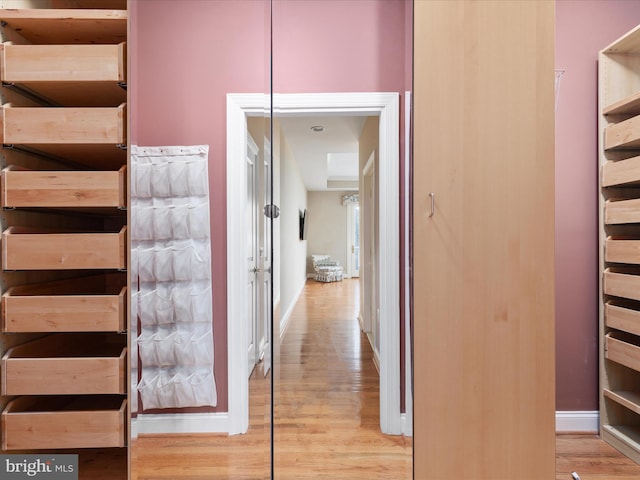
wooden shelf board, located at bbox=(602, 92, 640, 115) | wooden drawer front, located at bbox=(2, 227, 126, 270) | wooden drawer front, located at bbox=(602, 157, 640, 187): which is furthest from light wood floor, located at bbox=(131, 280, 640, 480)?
wooden shelf board, located at bbox=(602, 92, 640, 115)

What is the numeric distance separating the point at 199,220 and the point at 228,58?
0.49m

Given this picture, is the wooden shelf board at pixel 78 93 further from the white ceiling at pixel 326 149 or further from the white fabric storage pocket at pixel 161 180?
the white ceiling at pixel 326 149

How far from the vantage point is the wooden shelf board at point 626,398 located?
925mm

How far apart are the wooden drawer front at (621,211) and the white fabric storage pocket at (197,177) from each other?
1.18 metres

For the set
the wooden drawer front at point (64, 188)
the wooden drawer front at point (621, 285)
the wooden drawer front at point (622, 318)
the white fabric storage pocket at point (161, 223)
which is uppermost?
the wooden drawer front at point (64, 188)

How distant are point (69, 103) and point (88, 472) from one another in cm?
107

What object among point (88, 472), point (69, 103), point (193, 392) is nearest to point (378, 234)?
point (193, 392)

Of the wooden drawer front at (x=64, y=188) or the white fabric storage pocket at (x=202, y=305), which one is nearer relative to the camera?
the wooden drawer front at (x=64, y=188)

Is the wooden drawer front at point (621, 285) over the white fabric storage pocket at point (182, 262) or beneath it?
beneath

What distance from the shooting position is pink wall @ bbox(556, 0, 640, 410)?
94cm

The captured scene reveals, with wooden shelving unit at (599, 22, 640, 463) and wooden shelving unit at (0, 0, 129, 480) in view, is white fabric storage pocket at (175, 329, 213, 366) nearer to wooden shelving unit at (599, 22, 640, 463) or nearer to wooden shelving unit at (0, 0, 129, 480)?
wooden shelving unit at (0, 0, 129, 480)

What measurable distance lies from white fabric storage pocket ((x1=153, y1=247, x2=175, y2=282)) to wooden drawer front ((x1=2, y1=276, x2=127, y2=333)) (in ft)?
0.38

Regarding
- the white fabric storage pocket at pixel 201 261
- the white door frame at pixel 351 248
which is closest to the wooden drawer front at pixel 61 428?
the white fabric storage pocket at pixel 201 261

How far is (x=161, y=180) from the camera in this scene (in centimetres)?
93
